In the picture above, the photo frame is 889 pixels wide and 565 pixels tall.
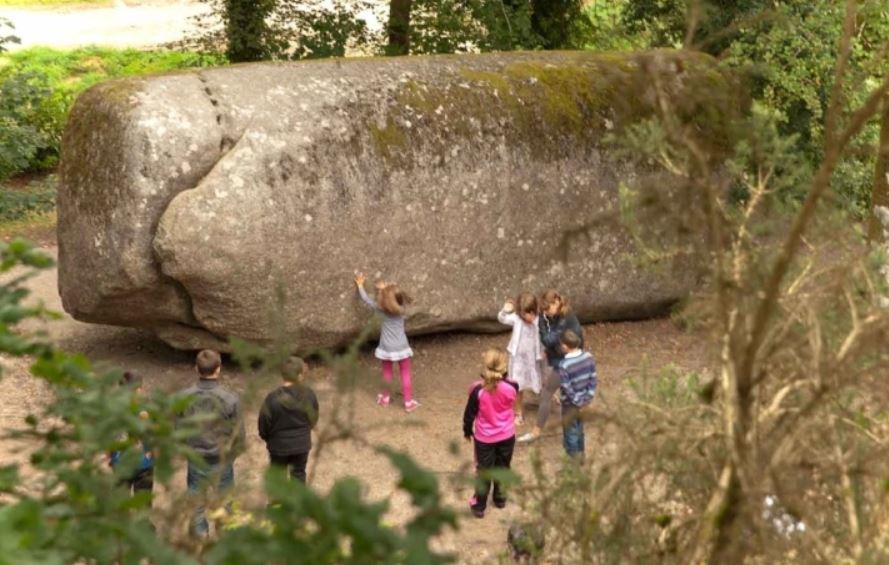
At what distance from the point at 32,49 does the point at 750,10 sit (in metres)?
14.3

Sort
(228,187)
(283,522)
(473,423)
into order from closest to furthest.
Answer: (283,522), (473,423), (228,187)

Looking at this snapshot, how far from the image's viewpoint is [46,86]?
750 inches

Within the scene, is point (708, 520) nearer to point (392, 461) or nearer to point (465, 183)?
point (392, 461)

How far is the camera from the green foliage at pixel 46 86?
18438mm

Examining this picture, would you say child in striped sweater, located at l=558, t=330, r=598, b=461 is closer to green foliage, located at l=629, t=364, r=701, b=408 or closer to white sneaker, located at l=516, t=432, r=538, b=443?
white sneaker, located at l=516, t=432, r=538, b=443

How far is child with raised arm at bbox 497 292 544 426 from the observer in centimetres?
1070

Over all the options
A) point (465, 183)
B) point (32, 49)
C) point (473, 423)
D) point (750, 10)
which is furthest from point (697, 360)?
point (32, 49)

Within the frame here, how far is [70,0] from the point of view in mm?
28984

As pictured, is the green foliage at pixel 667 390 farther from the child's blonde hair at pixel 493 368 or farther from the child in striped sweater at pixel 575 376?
Result: the child in striped sweater at pixel 575 376

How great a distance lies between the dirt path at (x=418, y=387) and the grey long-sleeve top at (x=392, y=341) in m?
0.22

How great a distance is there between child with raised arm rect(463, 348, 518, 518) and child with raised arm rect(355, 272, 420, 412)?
1736mm

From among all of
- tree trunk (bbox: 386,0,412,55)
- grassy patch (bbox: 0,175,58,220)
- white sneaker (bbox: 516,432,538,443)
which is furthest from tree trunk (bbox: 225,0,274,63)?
white sneaker (bbox: 516,432,538,443)

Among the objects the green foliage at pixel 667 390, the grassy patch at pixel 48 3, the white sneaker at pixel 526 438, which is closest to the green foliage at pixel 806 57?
the white sneaker at pixel 526 438

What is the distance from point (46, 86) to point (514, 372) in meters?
10.6
